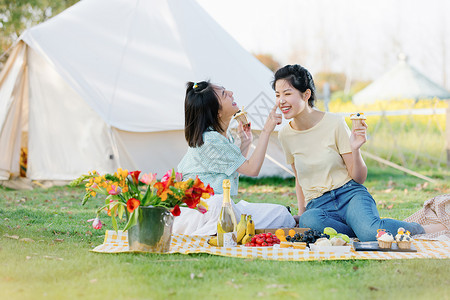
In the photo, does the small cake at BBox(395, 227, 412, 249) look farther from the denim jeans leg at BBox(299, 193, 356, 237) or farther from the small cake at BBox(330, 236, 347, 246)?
the denim jeans leg at BBox(299, 193, 356, 237)

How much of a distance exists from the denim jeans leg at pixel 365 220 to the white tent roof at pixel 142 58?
3.53m

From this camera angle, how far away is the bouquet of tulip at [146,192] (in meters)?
2.85

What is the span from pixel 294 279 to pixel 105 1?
625 centimetres

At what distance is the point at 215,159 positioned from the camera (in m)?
3.58

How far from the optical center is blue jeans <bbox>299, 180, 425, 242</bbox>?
10.8 feet

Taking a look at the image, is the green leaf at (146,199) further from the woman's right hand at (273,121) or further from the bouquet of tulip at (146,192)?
the woman's right hand at (273,121)

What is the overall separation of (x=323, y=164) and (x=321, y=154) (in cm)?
6

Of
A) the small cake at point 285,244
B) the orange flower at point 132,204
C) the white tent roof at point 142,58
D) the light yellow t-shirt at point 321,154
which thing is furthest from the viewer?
the white tent roof at point 142,58

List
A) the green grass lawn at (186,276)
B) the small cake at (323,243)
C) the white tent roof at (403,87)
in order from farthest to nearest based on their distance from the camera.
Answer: the white tent roof at (403,87), the small cake at (323,243), the green grass lawn at (186,276)

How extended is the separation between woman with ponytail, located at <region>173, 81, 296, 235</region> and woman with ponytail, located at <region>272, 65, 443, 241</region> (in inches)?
10.6

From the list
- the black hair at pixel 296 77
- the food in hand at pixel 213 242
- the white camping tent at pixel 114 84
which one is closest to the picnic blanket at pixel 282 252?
the food in hand at pixel 213 242

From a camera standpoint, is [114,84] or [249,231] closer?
[249,231]

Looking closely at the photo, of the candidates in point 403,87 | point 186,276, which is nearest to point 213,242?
point 186,276

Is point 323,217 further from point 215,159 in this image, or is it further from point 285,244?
point 215,159
